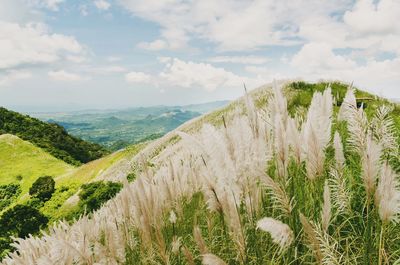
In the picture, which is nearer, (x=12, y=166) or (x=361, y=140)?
(x=361, y=140)

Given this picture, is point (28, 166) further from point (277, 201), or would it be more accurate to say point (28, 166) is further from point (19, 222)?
point (277, 201)

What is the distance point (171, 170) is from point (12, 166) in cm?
4941

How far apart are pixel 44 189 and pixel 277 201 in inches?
1112

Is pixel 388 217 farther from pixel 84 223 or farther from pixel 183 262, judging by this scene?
pixel 84 223

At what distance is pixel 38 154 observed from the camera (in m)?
51.1

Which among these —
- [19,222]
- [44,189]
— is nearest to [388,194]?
[19,222]

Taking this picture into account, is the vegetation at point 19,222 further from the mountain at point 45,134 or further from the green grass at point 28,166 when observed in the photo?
the mountain at point 45,134

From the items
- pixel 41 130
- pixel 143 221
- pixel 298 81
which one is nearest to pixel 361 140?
pixel 143 221

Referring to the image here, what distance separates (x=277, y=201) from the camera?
215 centimetres

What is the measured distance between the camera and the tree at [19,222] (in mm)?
16142

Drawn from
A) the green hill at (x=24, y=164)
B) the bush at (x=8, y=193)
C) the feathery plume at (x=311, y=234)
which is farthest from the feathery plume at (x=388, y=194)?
the bush at (x=8, y=193)

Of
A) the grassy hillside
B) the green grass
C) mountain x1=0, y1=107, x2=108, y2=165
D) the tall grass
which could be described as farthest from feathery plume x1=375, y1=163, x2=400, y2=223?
mountain x1=0, y1=107, x2=108, y2=165

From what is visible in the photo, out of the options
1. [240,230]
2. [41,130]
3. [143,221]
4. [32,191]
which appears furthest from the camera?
[41,130]

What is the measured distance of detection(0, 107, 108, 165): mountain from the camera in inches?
2571
